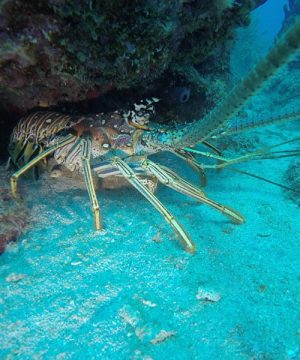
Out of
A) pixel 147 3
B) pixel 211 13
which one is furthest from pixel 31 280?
pixel 211 13

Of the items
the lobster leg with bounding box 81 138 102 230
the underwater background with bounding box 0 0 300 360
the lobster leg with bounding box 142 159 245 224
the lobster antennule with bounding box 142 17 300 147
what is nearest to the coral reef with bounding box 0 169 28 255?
the underwater background with bounding box 0 0 300 360

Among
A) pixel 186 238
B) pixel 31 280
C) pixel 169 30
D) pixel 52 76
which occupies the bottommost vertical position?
pixel 31 280

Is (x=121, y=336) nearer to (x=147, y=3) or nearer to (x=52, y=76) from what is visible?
(x=52, y=76)

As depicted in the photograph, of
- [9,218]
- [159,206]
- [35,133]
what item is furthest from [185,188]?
[35,133]

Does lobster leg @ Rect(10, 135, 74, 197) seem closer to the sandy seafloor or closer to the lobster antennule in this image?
the sandy seafloor

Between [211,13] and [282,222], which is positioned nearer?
[211,13]

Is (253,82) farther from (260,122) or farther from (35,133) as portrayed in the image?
(35,133)

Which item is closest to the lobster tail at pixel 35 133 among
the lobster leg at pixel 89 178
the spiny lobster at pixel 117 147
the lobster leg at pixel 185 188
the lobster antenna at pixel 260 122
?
the spiny lobster at pixel 117 147
